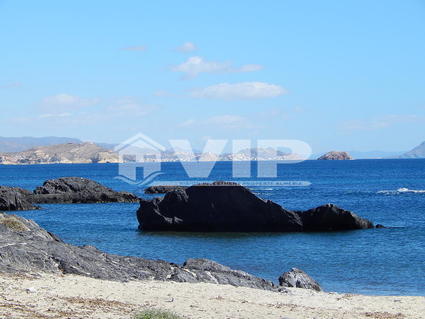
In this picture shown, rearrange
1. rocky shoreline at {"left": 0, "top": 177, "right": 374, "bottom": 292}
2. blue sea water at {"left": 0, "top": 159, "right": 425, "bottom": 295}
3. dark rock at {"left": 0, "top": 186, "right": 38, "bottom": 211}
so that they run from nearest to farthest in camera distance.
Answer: rocky shoreline at {"left": 0, "top": 177, "right": 374, "bottom": 292}
blue sea water at {"left": 0, "top": 159, "right": 425, "bottom": 295}
dark rock at {"left": 0, "top": 186, "right": 38, "bottom": 211}

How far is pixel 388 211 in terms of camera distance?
56906mm

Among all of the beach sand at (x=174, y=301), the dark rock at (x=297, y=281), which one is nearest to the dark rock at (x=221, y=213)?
the dark rock at (x=297, y=281)

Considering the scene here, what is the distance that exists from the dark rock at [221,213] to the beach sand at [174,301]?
856 inches

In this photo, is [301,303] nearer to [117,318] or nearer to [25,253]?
[117,318]

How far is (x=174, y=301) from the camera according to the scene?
56.2ft

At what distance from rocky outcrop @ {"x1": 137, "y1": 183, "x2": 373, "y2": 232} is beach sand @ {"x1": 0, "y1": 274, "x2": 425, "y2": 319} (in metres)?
21.8

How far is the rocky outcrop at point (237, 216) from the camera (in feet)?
142

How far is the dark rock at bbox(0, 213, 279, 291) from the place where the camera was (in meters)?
19.8

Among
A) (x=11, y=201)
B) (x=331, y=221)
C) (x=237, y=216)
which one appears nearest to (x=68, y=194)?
(x=11, y=201)

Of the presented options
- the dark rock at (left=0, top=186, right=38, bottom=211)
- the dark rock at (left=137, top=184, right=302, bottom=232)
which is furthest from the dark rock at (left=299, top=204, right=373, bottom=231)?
the dark rock at (left=0, top=186, right=38, bottom=211)

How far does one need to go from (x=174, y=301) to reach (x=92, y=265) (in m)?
4.44

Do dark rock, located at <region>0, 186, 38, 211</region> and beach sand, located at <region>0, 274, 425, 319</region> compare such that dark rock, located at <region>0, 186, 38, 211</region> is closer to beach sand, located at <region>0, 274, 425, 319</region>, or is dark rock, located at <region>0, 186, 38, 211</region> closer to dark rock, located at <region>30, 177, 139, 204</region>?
dark rock, located at <region>30, 177, 139, 204</region>

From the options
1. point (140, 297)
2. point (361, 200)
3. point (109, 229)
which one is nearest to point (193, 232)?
point (109, 229)

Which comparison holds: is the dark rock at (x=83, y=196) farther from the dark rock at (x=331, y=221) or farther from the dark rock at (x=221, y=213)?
the dark rock at (x=331, y=221)
